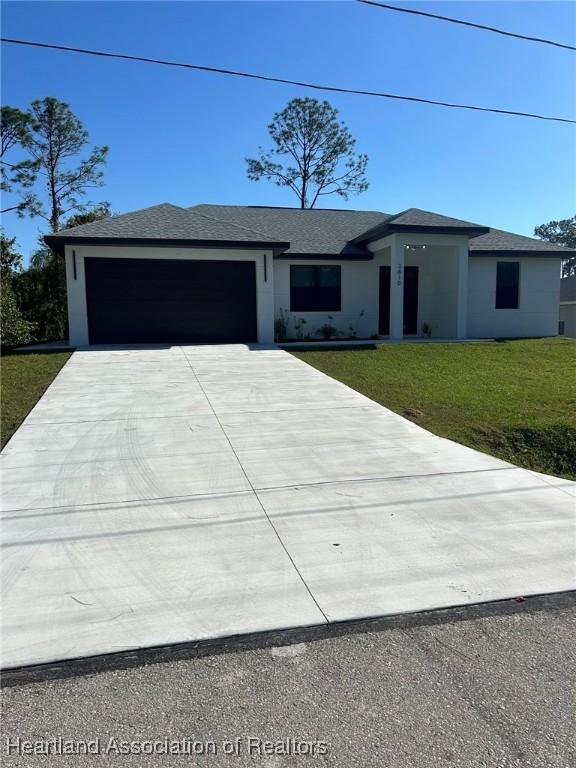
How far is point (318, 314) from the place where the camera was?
60.2 feet

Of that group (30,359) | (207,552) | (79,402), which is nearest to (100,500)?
(207,552)

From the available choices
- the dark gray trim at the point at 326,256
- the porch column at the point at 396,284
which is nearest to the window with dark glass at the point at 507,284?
the porch column at the point at 396,284

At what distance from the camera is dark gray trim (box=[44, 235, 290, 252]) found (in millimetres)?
14445

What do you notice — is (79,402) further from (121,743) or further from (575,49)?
(575,49)

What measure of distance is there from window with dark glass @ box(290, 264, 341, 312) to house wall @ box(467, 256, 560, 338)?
4.87 metres

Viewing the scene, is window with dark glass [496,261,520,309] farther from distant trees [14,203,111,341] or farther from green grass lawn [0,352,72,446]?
distant trees [14,203,111,341]

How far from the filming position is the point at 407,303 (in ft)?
65.6

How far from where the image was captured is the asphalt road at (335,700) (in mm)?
2191

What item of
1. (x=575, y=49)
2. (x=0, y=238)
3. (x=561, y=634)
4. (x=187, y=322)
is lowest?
(x=561, y=634)

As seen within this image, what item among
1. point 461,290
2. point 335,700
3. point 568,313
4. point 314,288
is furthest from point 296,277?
point 568,313

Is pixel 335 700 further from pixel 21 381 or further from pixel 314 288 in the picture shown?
pixel 314 288

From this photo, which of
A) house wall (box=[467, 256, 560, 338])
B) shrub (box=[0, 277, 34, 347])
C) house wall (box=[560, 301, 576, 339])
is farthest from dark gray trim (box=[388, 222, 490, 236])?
house wall (box=[560, 301, 576, 339])

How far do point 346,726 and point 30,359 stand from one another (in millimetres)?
12641

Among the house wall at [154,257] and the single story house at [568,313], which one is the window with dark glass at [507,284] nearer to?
the house wall at [154,257]
